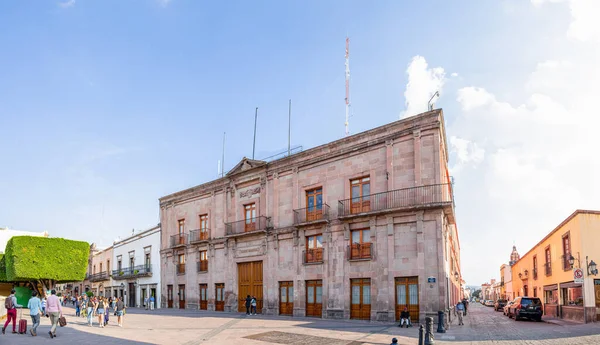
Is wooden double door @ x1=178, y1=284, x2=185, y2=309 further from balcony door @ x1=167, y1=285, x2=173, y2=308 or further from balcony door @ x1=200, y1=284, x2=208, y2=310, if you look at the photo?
balcony door @ x1=200, y1=284, x2=208, y2=310

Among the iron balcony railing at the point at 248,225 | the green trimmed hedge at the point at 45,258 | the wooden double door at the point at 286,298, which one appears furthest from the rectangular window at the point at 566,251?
the green trimmed hedge at the point at 45,258

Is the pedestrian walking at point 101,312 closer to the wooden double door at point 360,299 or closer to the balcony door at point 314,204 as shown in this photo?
the balcony door at point 314,204

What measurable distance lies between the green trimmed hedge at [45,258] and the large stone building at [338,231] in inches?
347

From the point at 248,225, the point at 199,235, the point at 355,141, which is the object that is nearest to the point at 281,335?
the point at 355,141

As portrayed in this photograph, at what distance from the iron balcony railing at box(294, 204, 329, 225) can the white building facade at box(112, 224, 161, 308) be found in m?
17.3

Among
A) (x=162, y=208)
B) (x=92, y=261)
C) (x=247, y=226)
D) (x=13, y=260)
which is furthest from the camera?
(x=92, y=261)

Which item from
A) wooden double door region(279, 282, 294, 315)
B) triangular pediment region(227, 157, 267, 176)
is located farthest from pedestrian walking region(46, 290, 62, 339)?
triangular pediment region(227, 157, 267, 176)

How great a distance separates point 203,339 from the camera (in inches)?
632

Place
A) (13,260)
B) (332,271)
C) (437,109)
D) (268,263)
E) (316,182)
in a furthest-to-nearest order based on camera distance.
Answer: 1. (13,260)
2. (268,263)
3. (316,182)
4. (332,271)
5. (437,109)

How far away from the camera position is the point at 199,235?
35.6 metres

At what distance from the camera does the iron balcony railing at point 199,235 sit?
3484cm

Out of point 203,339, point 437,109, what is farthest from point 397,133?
point 203,339

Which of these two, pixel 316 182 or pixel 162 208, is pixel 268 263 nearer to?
pixel 316 182

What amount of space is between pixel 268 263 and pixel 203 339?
1319 centimetres
